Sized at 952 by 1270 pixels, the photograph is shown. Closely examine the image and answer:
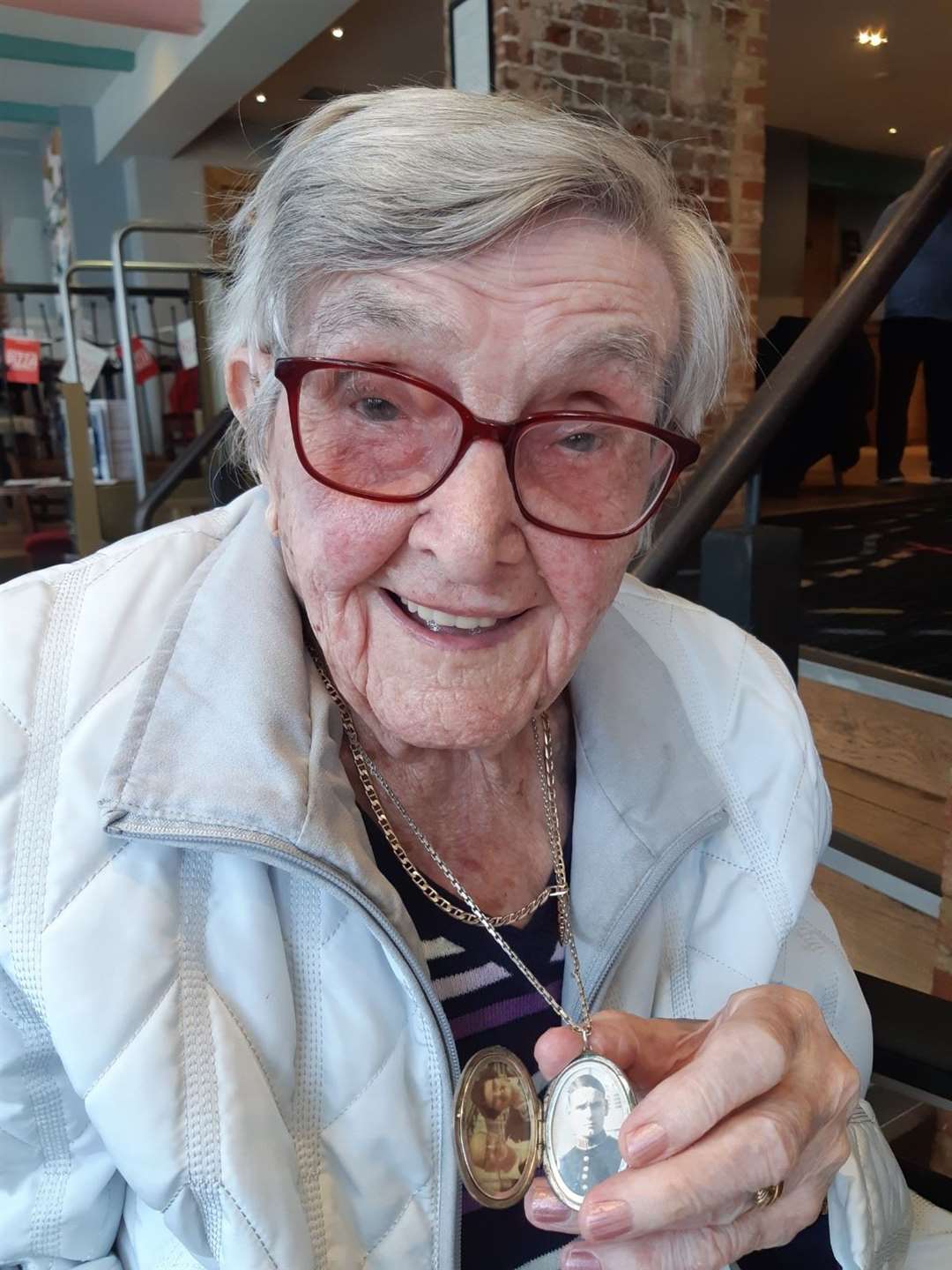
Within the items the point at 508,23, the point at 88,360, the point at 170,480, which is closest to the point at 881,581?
the point at 508,23

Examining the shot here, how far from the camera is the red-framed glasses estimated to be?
29.0 inches

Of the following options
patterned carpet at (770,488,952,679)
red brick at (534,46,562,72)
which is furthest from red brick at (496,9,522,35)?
patterned carpet at (770,488,952,679)

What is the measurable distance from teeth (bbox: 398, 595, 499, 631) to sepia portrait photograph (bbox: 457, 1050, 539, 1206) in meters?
0.36

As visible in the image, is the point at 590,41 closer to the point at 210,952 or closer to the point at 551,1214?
the point at 210,952

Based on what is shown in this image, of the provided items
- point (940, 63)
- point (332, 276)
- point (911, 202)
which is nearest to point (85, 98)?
point (940, 63)

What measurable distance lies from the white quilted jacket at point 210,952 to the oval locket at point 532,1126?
0.09 ft

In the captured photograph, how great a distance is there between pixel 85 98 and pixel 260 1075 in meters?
8.67

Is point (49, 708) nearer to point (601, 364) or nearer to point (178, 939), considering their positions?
point (178, 939)

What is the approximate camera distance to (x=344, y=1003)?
29.4 inches

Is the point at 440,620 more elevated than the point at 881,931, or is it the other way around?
the point at 440,620

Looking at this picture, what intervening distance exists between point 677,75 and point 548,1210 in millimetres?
4370

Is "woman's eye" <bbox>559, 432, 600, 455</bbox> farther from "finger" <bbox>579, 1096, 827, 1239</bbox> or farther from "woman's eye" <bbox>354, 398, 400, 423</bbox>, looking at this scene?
"finger" <bbox>579, 1096, 827, 1239</bbox>

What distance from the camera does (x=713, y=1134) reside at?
0.64m

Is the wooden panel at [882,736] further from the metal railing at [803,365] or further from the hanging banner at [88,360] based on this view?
the hanging banner at [88,360]
